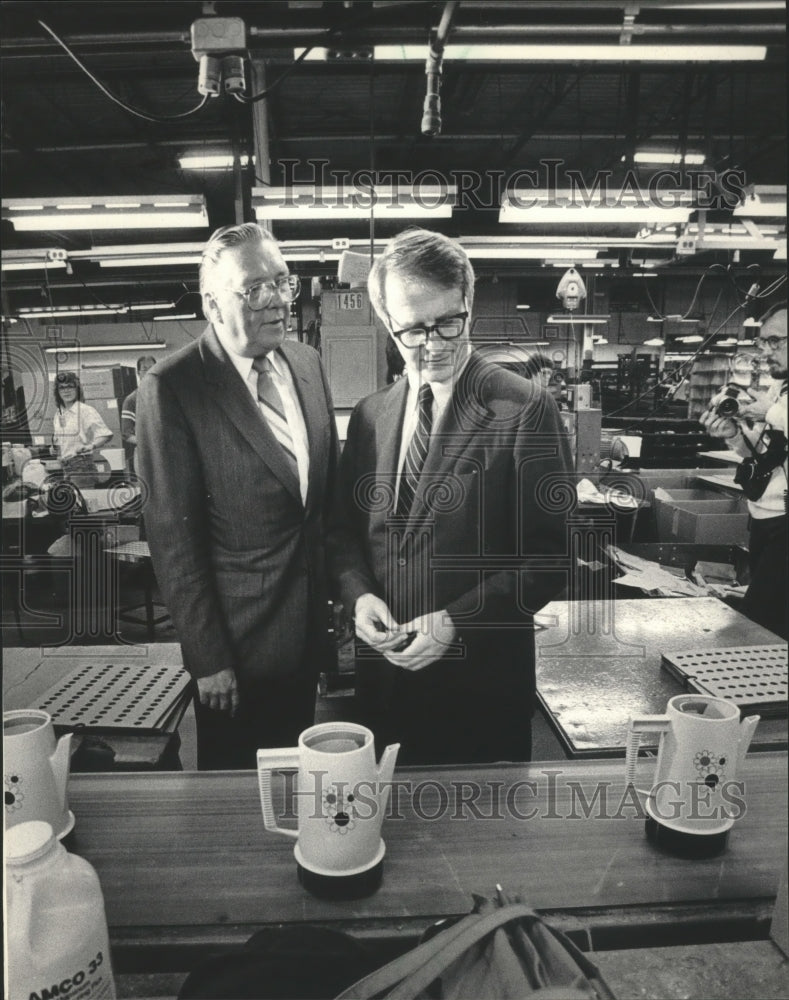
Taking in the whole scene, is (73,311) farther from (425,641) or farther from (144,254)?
(425,641)

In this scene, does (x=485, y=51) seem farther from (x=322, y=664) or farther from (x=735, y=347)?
(x=322, y=664)

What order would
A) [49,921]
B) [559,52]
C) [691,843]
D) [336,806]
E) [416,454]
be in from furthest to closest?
[416,454], [559,52], [691,843], [336,806], [49,921]

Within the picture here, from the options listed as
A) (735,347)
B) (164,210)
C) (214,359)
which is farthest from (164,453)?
(735,347)

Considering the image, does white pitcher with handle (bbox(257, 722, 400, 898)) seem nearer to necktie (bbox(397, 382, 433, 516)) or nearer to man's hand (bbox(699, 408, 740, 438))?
necktie (bbox(397, 382, 433, 516))

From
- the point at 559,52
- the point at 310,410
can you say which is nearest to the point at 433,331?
the point at 310,410

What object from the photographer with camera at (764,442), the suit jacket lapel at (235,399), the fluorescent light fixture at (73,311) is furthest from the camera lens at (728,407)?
the fluorescent light fixture at (73,311)
